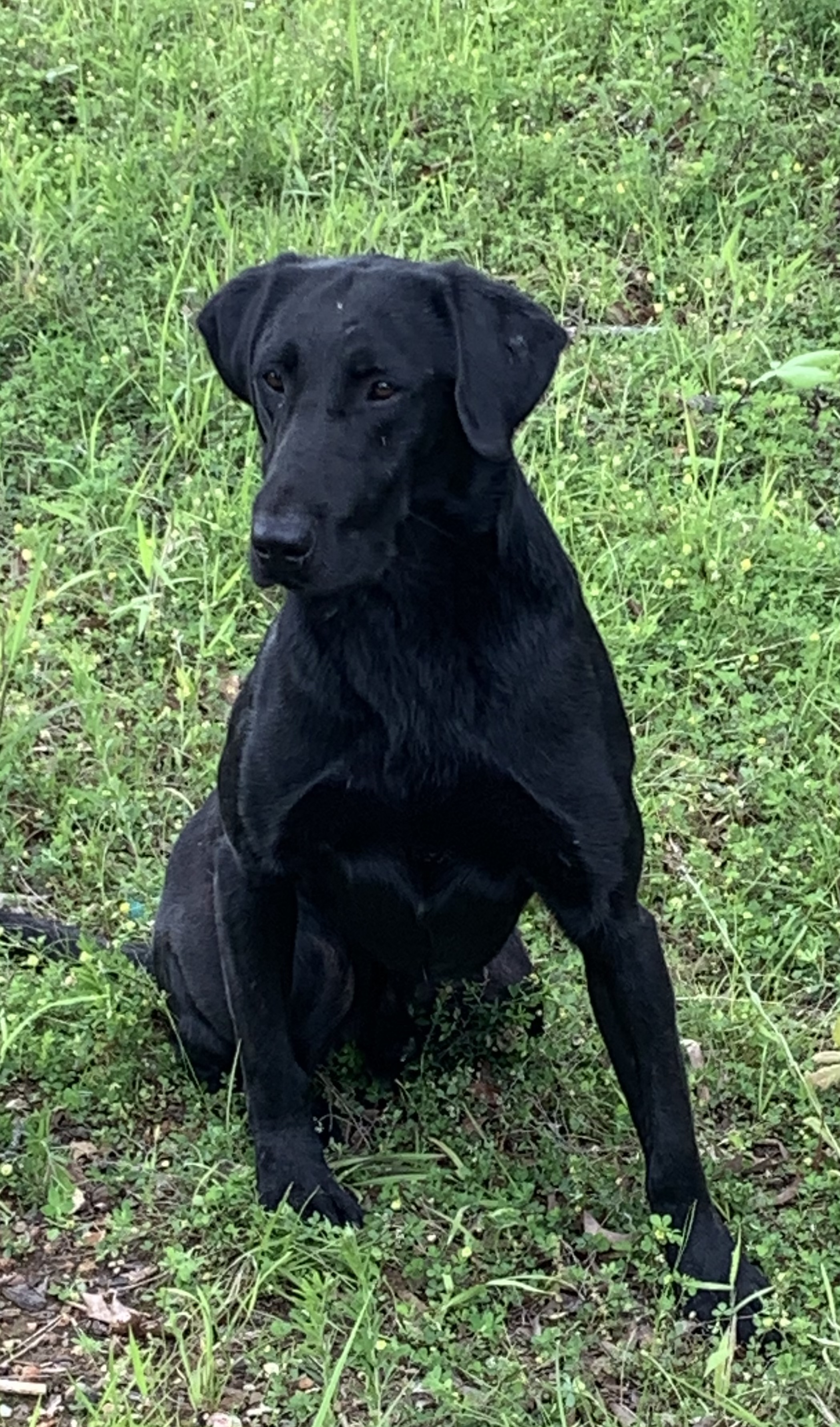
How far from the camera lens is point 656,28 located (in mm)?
5363

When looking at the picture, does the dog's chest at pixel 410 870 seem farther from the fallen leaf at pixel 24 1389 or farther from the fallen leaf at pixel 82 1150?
the fallen leaf at pixel 24 1389

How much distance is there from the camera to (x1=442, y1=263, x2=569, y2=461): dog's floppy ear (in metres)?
2.31

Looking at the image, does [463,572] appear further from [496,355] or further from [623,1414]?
[623,1414]

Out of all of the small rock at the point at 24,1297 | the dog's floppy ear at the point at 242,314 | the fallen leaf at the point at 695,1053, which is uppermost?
the dog's floppy ear at the point at 242,314

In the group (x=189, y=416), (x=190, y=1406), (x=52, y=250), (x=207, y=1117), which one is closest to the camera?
(x=190, y=1406)

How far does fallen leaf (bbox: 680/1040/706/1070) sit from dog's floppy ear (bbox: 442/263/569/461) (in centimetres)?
120

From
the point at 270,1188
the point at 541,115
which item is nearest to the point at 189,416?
the point at 541,115

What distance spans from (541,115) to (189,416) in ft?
5.16

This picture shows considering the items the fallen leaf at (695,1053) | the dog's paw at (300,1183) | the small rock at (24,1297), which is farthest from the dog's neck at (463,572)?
the small rock at (24,1297)

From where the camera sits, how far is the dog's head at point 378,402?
2.26 meters

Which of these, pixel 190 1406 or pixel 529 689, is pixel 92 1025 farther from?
pixel 529 689

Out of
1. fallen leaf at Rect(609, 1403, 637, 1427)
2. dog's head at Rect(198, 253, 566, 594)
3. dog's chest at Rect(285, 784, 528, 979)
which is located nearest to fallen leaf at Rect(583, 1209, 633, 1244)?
fallen leaf at Rect(609, 1403, 637, 1427)

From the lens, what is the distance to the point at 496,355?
2.36 meters

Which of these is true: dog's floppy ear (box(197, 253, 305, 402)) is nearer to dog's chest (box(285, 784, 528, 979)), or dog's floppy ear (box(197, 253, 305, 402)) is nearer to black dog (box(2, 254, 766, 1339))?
black dog (box(2, 254, 766, 1339))
